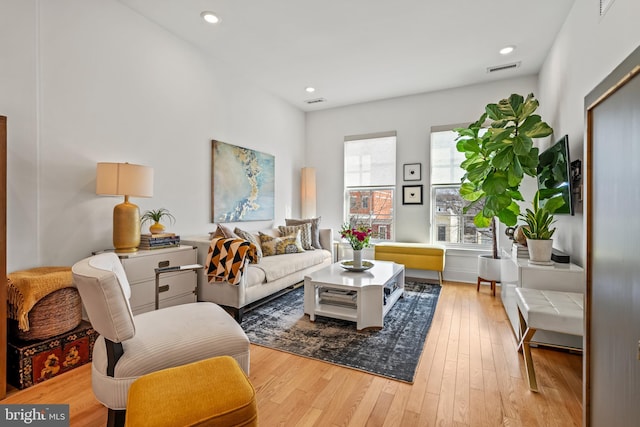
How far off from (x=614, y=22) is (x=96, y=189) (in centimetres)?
406

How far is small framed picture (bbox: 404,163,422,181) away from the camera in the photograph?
5035 mm

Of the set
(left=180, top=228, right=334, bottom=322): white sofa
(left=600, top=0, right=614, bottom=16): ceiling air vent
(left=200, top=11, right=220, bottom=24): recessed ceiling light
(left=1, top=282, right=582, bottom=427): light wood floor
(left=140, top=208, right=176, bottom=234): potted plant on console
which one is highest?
(left=200, top=11, right=220, bottom=24): recessed ceiling light

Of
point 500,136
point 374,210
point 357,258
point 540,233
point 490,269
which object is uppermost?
point 500,136

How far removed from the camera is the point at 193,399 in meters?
1.07

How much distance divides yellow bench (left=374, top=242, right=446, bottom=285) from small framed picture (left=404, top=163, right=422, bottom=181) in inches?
44.8

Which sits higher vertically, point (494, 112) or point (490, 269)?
point (494, 112)

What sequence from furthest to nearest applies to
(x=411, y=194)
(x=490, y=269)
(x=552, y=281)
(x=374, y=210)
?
(x=374, y=210)
(x=411, y=194)
(x=490, y=269)
(x=552, y=281)

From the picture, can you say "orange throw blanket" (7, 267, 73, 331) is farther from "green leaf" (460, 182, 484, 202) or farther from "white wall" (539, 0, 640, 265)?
"green leaf" (460, 182, 484, 202)

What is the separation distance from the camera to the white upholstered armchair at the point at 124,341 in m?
1.33

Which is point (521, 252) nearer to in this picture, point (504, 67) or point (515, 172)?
point (515, 172)

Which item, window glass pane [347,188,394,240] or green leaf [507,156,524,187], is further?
window glass pane [347,188,394,240]

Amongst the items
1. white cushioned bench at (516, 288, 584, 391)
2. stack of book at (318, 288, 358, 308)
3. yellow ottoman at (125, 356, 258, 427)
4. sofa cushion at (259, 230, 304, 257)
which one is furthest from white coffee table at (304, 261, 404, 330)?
yellow ottoman at (125, 356, 258, 427)

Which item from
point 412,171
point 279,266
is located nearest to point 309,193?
point 412,171

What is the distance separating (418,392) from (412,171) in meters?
3.85
